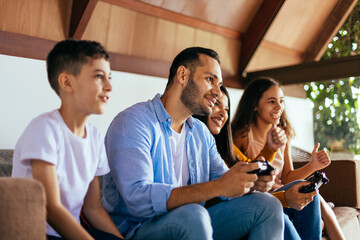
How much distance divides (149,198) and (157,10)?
2.34m

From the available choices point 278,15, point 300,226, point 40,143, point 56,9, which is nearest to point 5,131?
point 56,9

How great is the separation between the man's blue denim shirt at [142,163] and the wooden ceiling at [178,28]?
1320 mm

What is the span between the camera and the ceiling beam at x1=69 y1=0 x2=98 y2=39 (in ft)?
9.17

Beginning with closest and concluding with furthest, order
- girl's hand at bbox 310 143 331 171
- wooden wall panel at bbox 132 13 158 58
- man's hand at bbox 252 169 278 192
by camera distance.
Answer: man's hand at bbox 252 169 278 192
girl's hand at bbox 310 143 331 171
wooden wall panel at bbox 132 13 158 58

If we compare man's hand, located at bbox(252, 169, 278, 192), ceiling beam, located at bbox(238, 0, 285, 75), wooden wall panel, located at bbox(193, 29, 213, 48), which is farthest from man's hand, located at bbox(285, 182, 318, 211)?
ceiling beam, located at bbox(238, 0, 285, 75)

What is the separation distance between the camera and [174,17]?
3.58 m

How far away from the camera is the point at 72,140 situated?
3.99 feet

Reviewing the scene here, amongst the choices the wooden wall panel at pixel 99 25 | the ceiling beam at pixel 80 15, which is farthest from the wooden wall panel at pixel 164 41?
the ceiling beam at pixel 80 15

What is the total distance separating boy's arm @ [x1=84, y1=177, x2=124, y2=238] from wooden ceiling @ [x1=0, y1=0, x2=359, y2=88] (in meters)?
1.50

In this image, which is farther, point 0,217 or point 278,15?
point 278,15

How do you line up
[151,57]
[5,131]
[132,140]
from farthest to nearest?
[151,57] → [5,131] → [132,140]

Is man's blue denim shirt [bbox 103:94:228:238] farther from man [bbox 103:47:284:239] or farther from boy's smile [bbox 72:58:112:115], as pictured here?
boy's smile [bbox 72:58:112:115]

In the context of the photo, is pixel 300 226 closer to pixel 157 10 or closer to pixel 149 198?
pixel 149 198

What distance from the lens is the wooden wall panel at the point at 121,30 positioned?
3160mm
